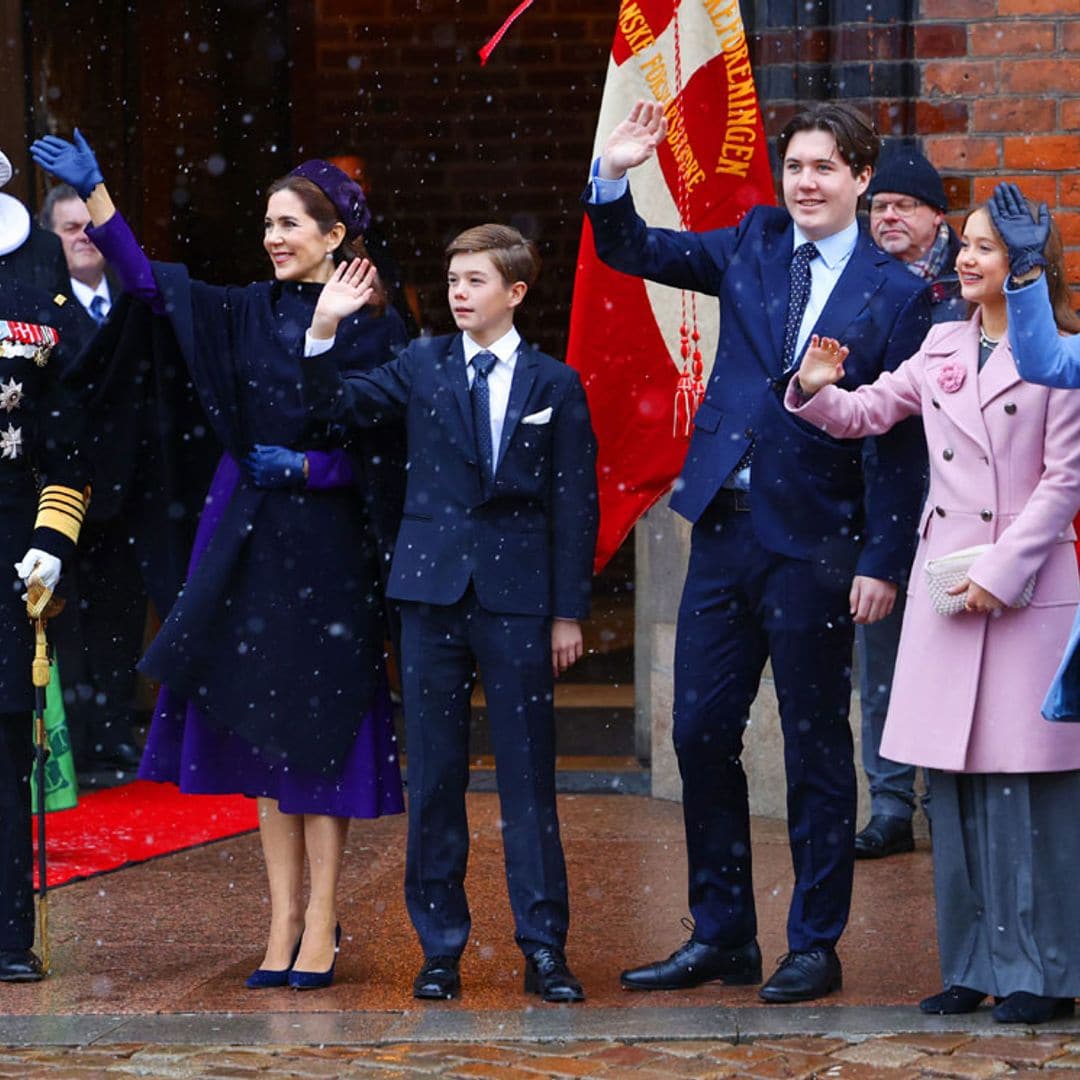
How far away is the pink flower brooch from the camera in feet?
17.5

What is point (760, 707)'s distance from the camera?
7.86 metres

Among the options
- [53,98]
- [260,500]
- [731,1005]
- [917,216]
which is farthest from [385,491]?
[53,98]

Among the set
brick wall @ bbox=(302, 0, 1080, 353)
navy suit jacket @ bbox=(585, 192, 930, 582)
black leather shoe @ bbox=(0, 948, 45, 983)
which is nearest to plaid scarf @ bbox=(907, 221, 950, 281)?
navy suit jacket @ bbox=(585, 192, 930, 582)

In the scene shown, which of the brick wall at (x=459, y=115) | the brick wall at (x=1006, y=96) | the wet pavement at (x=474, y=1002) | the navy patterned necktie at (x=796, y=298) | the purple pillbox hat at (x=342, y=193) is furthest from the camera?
the brick wall at (x=459, y=115)

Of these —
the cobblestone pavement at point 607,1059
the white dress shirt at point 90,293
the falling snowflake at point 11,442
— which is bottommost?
the cobblestone pavement at point 607,1059

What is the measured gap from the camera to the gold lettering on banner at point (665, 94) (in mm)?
7090

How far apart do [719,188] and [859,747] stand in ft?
Result: 5.99

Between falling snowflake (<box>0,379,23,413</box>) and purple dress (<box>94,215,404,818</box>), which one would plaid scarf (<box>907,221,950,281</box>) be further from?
falling snowflake (<box>0,379,23,413</box>)

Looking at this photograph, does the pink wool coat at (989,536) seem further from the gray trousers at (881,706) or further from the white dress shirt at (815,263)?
the gray trousers at (881,706)

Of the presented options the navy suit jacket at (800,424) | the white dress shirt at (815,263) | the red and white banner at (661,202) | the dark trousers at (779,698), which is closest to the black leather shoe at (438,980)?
the dark trousers at (779,698)

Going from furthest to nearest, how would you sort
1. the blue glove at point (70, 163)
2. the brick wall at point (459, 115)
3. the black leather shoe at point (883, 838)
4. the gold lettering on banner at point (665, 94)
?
1. the brick wall at point (459, 115)
2. the black leather shoe at point (883, 838)
3. the gold lettering on banner at point (665, 94)
4. the blue glove at point (70, 163)

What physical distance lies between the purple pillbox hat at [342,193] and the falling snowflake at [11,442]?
0.89 meters

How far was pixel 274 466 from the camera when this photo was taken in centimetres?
568

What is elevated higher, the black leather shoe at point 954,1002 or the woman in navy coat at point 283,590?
the woman in navy coat at point 283,590
